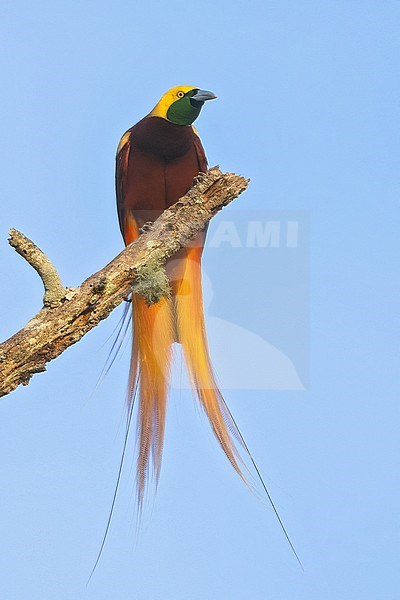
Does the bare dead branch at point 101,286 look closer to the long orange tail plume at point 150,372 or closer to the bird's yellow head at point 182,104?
the long orange tail plume at point 150,372

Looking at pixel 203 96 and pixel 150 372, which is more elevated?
pixel 203 96

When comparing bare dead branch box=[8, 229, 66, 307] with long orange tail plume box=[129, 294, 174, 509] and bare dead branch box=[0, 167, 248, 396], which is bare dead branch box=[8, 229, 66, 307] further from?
long orange tail plume box=[129, 294, 174, 509]

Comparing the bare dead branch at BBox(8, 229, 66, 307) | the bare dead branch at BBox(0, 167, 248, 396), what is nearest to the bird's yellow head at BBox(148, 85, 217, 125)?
the bare dead branch at BBox(0, 167, 248, 396)

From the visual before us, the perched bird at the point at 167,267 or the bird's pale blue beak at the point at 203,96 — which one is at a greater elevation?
the bird's pale blue beak at the point at 203,96

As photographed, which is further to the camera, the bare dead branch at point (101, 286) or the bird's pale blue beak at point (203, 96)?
the bird's pale blue beak at point (203, 96)

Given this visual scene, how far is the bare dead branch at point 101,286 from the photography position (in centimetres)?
242

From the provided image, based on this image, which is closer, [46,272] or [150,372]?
[46,272]

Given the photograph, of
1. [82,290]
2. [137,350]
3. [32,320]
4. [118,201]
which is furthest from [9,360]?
[118,201]

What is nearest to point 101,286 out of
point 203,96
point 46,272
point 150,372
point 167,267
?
point 46,272

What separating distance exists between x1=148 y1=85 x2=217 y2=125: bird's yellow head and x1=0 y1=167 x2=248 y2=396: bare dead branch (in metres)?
0.65

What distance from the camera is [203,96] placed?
308 centimetres

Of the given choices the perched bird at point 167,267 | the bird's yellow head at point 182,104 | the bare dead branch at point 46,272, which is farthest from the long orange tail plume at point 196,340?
the bare dead branch at point 46,272

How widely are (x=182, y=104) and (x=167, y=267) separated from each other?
1.99 ft

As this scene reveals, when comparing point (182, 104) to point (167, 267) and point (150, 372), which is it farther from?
point (150, 372)
